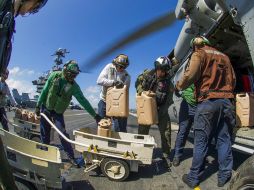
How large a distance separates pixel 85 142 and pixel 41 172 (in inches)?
62.8

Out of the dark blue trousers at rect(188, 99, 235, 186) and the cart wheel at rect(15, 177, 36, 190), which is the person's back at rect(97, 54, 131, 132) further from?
the cart wheel at rect(15, 177, 36, 190)

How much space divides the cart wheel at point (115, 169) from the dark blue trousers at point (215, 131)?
102cm

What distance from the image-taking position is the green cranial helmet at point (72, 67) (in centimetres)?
570

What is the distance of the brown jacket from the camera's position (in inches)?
172

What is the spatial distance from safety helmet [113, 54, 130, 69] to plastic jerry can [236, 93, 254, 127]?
2201mm

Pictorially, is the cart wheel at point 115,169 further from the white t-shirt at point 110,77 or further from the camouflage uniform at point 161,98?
the white t-shirt at point 110,77

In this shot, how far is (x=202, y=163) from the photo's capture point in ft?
14.5

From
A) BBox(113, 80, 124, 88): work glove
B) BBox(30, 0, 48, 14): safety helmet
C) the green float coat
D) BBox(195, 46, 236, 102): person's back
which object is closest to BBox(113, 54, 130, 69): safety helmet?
BBox(113, 80, 124, 88): work glove

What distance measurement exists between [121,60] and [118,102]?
904 mm

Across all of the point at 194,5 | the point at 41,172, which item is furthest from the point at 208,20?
the point at 41,172

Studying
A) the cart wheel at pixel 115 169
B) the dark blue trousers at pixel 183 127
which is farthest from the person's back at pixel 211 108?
the dark blue trousers at pixel 183 127

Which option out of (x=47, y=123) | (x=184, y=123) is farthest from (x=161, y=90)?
(x=47, y=123)

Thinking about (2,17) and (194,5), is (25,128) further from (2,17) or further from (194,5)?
(2,17)

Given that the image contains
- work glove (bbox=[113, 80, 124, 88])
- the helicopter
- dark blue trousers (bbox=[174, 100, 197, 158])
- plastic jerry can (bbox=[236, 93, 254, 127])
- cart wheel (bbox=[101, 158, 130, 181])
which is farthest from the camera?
dark blue trousers (bbox=[174, 100, 197, 158])
